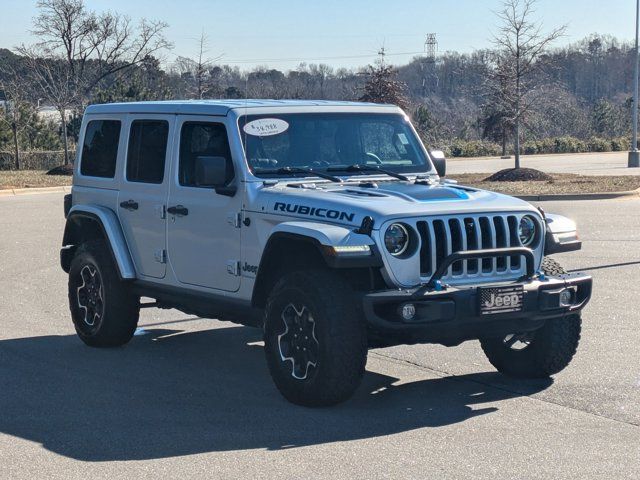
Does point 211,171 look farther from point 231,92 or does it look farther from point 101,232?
point 231,92

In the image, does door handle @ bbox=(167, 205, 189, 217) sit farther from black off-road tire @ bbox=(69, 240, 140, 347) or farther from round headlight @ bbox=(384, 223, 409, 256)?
round headlight @ bbox=(384, 223, 409, 256)

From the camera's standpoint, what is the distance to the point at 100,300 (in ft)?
28.1

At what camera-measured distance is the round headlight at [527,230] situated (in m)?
6.92

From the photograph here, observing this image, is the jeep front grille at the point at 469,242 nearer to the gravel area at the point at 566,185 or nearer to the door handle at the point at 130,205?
the door handle at the point at 130,205

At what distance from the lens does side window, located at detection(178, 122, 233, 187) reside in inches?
302

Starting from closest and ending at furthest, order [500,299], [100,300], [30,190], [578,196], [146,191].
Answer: [500,299]
[146,191]
[100,300]
[578,196]
[30,190]

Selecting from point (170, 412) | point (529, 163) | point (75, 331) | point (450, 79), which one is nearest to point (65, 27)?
point (529, 163)

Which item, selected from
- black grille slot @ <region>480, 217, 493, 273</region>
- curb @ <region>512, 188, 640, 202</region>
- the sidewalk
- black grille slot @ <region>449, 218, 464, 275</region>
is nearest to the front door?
black grille slot @ <region>449, 218, 464, 275</region>

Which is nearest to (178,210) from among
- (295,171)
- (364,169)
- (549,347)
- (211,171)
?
(211,171)

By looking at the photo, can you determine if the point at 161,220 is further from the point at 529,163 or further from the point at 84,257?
the point at 529,163

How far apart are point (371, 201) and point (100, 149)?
128 inches

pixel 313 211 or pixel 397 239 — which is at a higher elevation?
pixel 313 211

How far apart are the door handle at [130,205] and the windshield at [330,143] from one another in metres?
1.29

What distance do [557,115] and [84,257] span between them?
64235 millimetres
